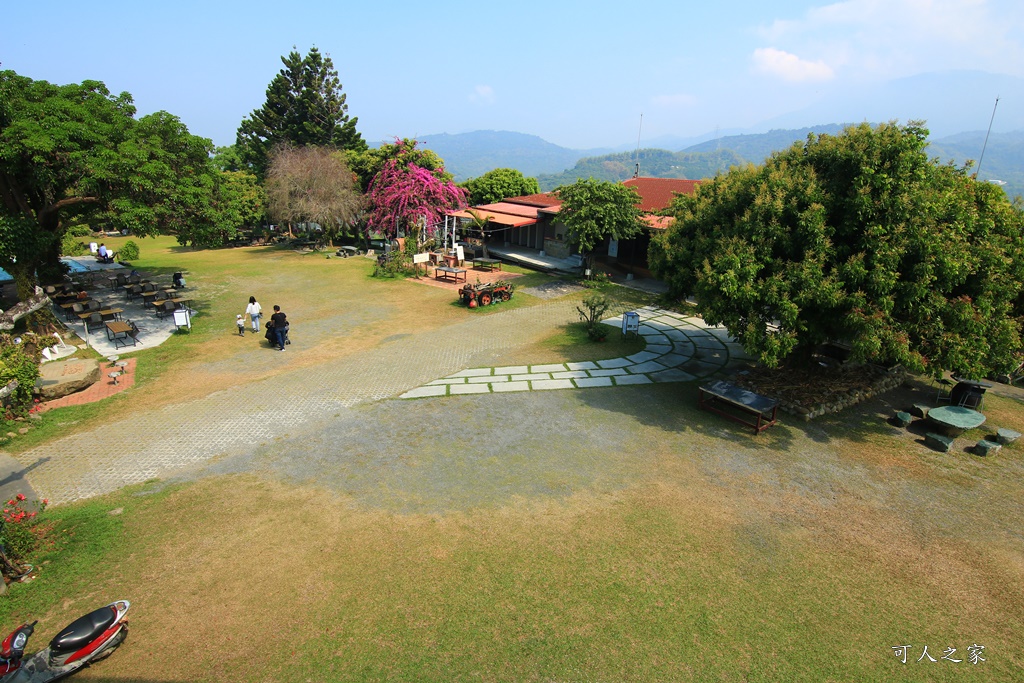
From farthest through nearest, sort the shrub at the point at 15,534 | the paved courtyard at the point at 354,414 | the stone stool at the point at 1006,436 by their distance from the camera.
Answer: the stone stool at the point at 1006,436, the paved courtyard at the point at 354,414, the shrub at the point at 15,534

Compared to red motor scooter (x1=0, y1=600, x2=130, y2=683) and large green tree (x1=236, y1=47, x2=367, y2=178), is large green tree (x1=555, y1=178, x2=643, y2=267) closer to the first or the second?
red motor scooter (x1=0, y1=600, x2=130, y2=683)

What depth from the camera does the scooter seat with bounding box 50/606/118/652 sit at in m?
5.60

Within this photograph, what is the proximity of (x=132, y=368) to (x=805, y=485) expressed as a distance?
1734 cm

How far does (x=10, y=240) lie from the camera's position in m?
15.3

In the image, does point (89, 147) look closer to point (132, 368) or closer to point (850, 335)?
point (132, 368)

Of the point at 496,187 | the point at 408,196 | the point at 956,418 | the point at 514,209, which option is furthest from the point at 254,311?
the point at 496,187

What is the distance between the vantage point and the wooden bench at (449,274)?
2580 centimetres

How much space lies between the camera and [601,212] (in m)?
22.5

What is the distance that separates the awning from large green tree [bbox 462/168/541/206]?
7.26 meters

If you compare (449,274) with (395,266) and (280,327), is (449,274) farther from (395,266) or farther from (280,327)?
(280,327)

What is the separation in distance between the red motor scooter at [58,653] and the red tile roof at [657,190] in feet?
82.0

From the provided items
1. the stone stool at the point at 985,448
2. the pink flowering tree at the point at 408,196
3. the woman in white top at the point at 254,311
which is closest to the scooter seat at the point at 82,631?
the woman in white top at the point at 254,311

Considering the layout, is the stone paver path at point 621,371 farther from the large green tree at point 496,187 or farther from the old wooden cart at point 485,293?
the large green tree at point 496,187

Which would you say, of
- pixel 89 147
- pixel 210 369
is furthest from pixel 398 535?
pixel 89 147
